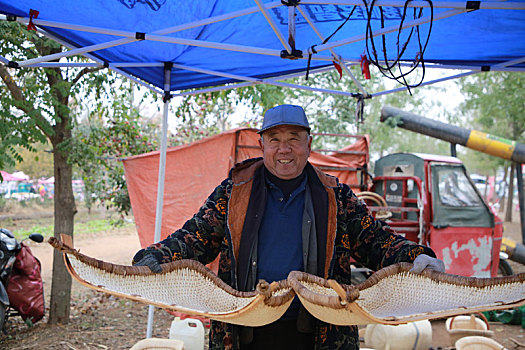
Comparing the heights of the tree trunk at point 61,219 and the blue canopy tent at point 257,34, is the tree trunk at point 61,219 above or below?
below

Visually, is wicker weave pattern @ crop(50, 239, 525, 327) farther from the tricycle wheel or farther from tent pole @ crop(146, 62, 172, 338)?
the tricycle wheel

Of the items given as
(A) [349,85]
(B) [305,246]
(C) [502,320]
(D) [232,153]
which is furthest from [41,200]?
(B) [305,246]

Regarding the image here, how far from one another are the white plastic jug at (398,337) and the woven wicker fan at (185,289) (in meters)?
2.74

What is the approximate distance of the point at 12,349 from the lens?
13.8 ft

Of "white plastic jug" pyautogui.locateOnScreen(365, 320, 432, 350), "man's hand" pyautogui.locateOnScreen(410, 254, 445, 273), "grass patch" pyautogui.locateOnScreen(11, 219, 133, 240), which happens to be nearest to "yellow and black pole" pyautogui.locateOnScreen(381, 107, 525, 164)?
"white plastic jug" pyautogui.locateOnScreen(365, 320, 432, 350)

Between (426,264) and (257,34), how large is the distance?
214 cm

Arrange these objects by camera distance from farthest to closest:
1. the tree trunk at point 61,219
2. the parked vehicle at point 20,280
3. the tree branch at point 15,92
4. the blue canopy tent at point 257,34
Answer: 1. the tree trunk at point 61,219
2. the parked vehicle at point 20,280
3. the tree branch at point 15,92
4. the blue canopy tent at point 257,34

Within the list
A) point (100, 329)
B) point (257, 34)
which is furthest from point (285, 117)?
point (100, 329)

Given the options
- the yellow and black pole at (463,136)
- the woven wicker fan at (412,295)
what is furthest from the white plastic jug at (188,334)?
the yellow and black pole at (463,136)

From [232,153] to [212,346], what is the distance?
3881 millimetres

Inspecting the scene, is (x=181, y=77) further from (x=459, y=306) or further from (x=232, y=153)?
(x=459, y=306)

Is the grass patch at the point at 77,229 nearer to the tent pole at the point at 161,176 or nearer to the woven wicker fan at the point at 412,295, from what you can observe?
the tent pole at the point at 161,176

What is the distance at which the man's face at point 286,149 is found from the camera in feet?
6.73

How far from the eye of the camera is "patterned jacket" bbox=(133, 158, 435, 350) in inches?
76.9
